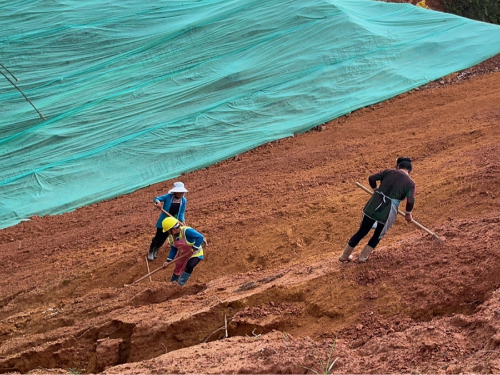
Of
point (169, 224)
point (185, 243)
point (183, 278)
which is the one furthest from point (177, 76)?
A: point (183, 278)

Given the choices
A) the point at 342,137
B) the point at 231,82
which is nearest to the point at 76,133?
the point at 231,82

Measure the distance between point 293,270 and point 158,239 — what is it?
98.1 inches

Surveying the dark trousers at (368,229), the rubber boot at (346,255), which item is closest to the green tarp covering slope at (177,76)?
the rubber boot at (346,255)

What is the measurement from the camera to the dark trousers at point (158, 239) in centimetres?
894

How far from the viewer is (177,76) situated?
1441 cm

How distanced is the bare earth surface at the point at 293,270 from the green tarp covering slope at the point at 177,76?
2.35 ft

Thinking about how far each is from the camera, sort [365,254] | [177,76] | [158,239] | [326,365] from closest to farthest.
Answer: [326,365], [365,254], [158,239], [177,76]

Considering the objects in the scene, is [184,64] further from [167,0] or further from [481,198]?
[481,198]

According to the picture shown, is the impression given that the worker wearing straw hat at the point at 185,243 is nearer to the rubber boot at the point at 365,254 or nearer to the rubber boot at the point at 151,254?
the rubber boot at the point at 151,254

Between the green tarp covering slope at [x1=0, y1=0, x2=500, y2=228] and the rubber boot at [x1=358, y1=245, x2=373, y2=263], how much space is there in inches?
257

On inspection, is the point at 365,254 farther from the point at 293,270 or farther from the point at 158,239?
the point at 158,239

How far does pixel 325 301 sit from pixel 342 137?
7128mm

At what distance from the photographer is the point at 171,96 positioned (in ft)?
45.8

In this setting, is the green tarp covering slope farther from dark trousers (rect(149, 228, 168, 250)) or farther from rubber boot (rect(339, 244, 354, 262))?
rubber boot (rect(339, 244, 354, 262))
